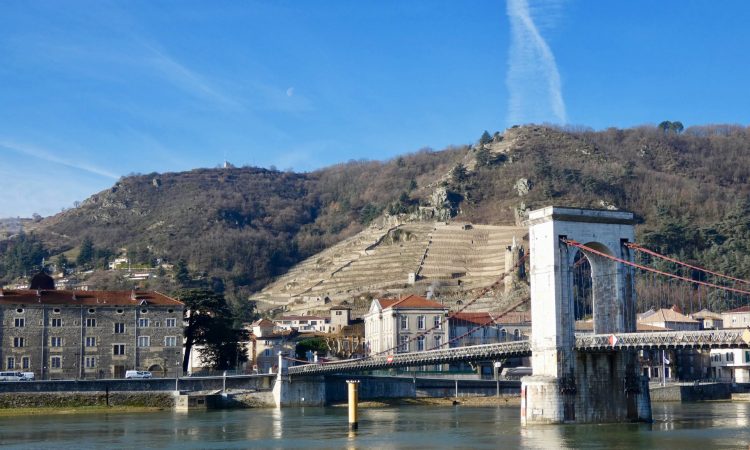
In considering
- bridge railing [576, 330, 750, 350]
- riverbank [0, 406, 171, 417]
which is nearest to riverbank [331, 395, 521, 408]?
riverbank [0, 406, 171, 417]

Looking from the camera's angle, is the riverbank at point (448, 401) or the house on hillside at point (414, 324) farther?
the house on hillside at point (414, 324)

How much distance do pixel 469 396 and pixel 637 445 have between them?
35780 millimetres

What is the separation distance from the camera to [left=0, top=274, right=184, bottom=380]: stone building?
70188mm

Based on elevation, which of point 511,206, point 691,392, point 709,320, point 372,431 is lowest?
point 372,431

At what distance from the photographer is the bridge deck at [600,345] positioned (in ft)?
126

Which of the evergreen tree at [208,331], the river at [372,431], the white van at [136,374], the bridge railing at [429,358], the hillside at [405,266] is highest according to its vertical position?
the hillside at [405,266]

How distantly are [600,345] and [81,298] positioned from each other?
42359 millimetres

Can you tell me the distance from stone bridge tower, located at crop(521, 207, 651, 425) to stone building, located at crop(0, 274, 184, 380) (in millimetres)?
35586

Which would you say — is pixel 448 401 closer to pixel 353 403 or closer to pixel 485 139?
pixel 353 403

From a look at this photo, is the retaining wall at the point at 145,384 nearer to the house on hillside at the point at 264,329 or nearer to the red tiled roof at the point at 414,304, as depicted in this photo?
the red tiled roof at the point at 414,304

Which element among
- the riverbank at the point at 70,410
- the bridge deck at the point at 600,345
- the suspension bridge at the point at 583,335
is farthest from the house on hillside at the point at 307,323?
the suspension bridge at the point at 583,335

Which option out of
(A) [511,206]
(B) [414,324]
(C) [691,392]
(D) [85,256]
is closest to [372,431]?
(C) [691,392]

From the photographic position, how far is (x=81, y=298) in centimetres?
7281

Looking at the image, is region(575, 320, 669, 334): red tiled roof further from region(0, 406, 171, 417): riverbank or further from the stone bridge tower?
the stone bridge tower
